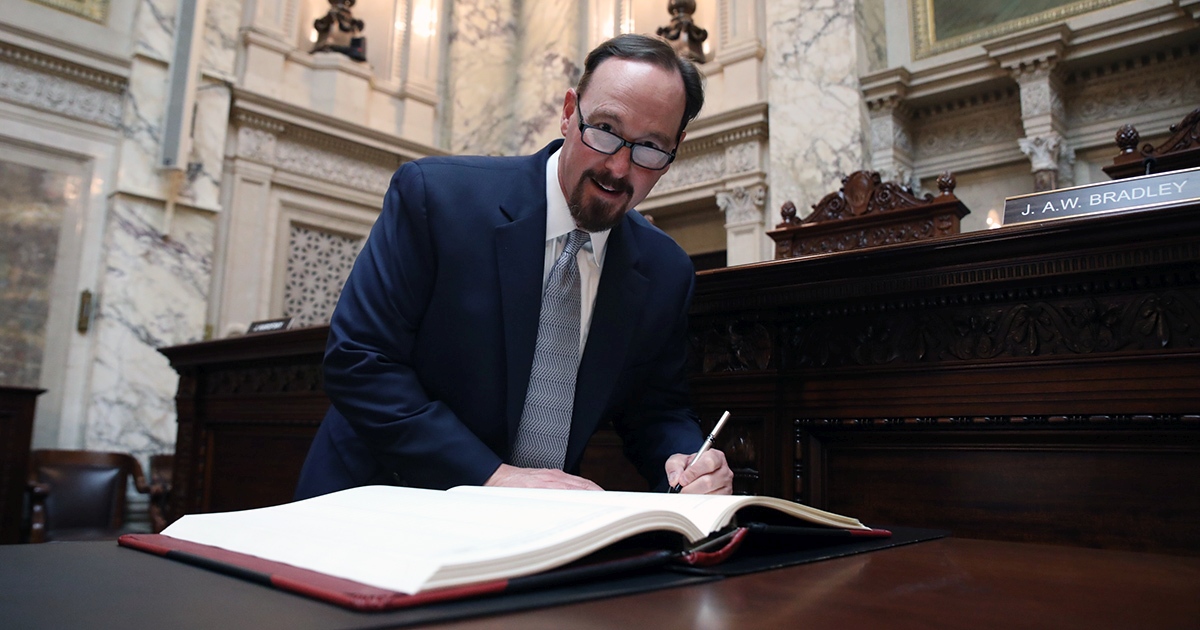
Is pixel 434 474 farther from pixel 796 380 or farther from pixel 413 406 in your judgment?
pixel 796 380

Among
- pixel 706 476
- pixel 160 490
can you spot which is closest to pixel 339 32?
pixel 160 490

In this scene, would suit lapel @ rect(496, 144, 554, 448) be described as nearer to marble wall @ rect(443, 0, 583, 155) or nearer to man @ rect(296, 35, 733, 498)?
man @ rect(296, 35, 733, 498)

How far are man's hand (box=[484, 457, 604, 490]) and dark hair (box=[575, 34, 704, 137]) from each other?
65 centimetres

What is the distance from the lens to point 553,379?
143cm

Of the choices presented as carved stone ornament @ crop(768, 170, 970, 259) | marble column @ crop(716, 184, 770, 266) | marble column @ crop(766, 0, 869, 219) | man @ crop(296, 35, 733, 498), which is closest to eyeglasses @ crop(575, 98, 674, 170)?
man @ crop(296, 35, 733, 498)

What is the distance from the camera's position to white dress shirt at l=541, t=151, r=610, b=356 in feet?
4.91

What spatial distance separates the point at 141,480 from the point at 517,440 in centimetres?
466

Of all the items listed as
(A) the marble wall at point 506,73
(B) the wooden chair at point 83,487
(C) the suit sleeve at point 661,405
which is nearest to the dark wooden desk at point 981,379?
(C) the suit sleeve at point 661,405

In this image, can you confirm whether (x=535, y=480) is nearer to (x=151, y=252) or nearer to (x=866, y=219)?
(x=866, y=219)

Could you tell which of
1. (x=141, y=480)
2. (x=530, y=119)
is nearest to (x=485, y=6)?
(x=530, y=119)

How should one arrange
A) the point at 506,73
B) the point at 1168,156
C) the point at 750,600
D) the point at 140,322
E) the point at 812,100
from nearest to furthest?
the point at 750,600
the point at 1168,156
the point at 140,322
the point at 812,100
the point at 506,73

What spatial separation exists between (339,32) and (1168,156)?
6.94 m

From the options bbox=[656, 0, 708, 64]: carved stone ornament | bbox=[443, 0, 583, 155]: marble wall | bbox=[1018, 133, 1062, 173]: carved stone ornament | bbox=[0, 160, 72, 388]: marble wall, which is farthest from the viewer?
bbox=[443, 0, 583, 155]: marble wall

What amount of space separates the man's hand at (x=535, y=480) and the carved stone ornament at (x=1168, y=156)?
3.06m
